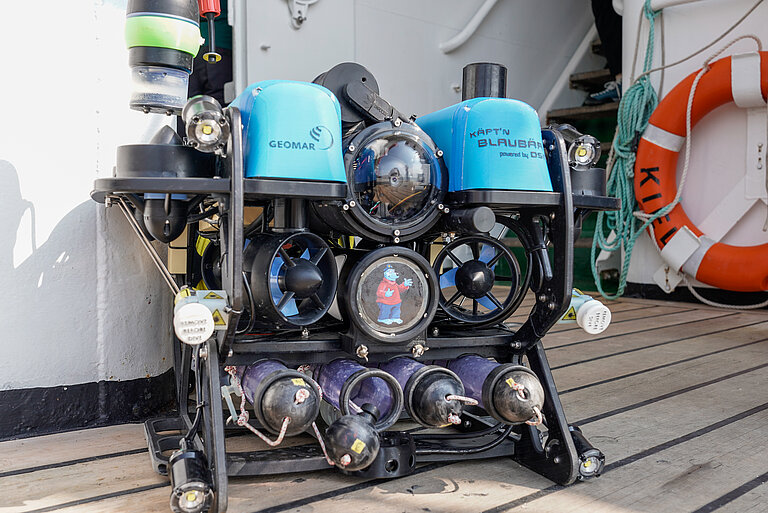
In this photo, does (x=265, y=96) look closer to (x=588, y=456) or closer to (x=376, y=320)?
(x=376, y=320)

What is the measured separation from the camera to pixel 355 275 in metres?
1.03

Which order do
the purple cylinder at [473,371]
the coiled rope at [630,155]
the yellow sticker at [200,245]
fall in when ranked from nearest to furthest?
the purple cylinder at [473,371] → the yellow sticker at [200,245] → the coiled rope at [630,155]

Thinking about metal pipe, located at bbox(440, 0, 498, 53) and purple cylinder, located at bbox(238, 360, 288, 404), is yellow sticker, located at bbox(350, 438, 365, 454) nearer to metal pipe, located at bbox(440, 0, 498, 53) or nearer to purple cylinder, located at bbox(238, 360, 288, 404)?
purple cylinder, located at bbox(238, 360, 288, 404)

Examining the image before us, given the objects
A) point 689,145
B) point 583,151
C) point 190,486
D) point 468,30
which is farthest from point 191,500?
point 468,30

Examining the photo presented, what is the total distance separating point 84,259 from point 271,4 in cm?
189

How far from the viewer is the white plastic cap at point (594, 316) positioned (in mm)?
1119

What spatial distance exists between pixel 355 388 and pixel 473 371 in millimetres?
205

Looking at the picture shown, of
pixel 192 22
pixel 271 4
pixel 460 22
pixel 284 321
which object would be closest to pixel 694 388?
pixel 284 321

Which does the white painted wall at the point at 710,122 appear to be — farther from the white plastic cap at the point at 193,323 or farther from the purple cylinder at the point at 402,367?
the white plastic cap at the point at 193,323

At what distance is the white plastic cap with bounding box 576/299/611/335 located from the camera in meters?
1.12

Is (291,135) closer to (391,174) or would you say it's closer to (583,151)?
(391,174)

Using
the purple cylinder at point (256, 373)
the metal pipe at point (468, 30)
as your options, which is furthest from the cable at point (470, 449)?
the metal pipe at point (468, 30)

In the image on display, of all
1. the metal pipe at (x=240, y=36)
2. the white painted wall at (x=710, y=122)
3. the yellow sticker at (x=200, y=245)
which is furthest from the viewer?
the white painted wall at (x=710, y=122)

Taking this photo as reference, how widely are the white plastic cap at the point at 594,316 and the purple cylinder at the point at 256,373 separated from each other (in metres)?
0.49
